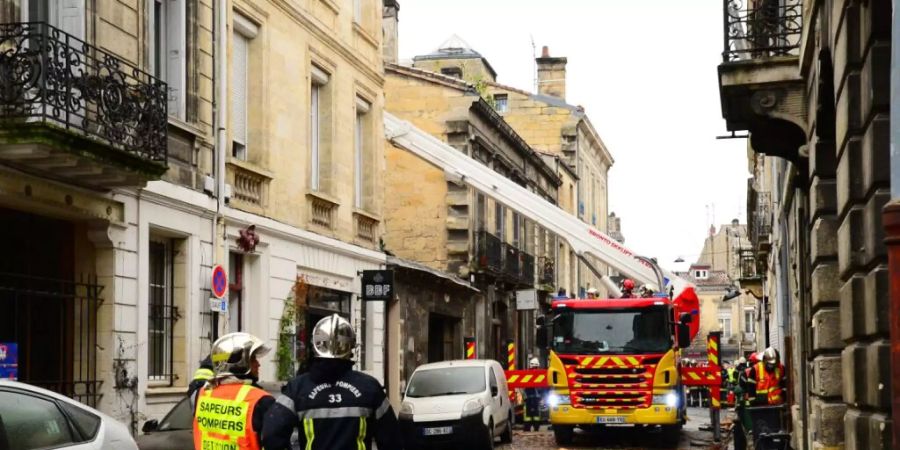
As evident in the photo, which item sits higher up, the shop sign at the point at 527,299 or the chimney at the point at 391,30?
the chimney at the point at 391,30

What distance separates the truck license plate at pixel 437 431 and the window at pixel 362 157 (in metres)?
6.33

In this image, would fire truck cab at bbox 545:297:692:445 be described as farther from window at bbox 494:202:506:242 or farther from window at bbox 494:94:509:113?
window at bbox 494:94:509:113

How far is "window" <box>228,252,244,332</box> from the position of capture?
786 inches

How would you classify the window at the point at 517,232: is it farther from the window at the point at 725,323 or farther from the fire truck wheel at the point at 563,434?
the window at the point at 725,323

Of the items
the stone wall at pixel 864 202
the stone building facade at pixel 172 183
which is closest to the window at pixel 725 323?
the stone building facade at pixel 172 183

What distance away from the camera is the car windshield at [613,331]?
22734 millimetres

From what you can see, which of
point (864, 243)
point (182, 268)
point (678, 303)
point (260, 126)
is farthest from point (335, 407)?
point (678, 303)

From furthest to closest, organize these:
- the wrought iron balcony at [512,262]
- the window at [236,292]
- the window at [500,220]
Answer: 1. the window at [500,220]
2. the wrought iron balcony at [512,262]
3. the window at [236,292]

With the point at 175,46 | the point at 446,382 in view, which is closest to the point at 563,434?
the point at 446,382

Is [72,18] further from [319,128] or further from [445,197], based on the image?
[445,197]

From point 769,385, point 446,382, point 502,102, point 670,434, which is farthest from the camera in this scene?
point 502,102

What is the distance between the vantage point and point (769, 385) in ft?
66.6

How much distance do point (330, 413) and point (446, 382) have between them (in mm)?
15661

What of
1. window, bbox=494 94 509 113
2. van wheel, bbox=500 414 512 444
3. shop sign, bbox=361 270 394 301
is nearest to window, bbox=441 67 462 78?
window, bbox=494 94 509 113
